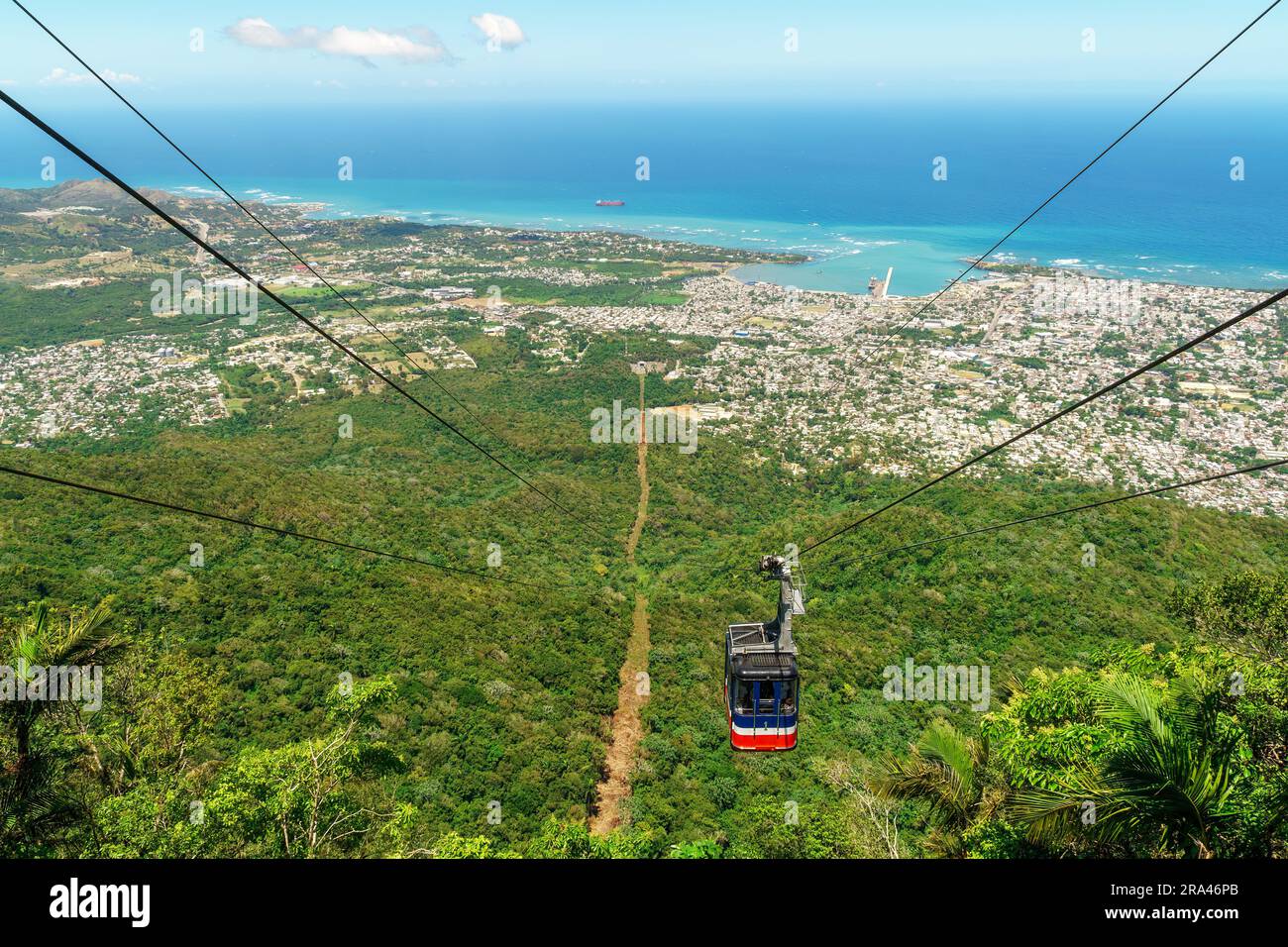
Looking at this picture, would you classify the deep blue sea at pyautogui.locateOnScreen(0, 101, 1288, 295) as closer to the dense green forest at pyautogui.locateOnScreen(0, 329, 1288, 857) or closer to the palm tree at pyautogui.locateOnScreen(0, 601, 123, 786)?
the dense green forest at pyautogui.locateOnScreen(0, 329, 1288, 857)

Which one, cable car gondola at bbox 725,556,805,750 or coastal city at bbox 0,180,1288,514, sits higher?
coastal city at bbox 0,180,1288,514

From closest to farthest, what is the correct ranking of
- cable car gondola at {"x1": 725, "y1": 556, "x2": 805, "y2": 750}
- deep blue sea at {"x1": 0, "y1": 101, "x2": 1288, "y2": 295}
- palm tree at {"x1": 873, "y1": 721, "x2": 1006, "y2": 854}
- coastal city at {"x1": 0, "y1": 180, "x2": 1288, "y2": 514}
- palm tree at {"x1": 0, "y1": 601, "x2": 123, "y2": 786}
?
1. palm tree at {"x1": 0, "y1": 601, "x2": 123, "y2": 786}
2. palm tree at {"x1": 873, "y1": 721, "x2": 1006, "y2": 854}
3. cable car gondola at {"x1": 725, "y1": 556, "x2": 805, "y2": 750}
4. coastal city at {"x1": 0, "y1": 180, "x2": 1288, "y2": 514}
5. deep blue sea at {"x1": 0, "y1": 101, "x2": 1288, "y2": 295}

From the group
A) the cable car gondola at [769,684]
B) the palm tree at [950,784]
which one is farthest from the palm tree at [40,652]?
the palm tree at [950,784]

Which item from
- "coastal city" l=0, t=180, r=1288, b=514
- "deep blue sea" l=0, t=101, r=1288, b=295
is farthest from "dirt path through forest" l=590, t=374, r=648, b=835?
"deep blue sea" l=0, t=101, r=1288, b=295

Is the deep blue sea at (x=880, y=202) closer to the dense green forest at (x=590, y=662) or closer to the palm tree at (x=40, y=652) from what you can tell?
the dense green forest at (x=590, y=662)

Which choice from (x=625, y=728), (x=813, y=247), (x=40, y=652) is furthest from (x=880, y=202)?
(x=40, y=652)

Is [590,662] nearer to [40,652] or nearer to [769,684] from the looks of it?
[769,684]
